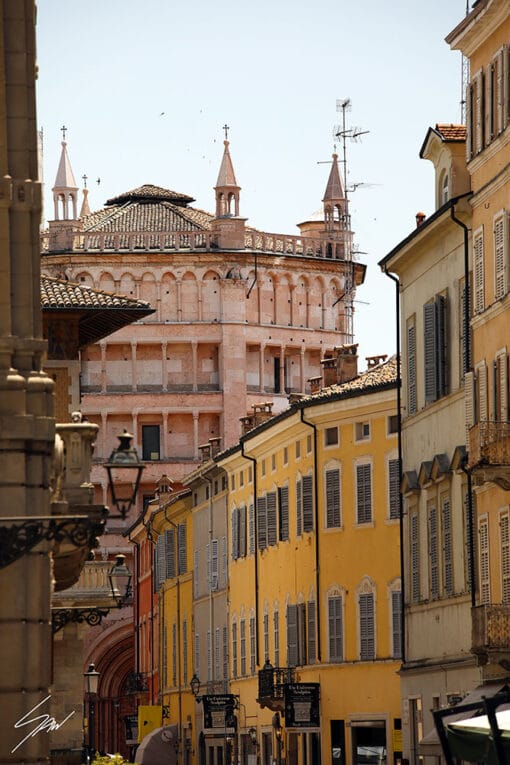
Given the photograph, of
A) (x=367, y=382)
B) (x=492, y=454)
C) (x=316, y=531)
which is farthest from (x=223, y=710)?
(x=492, y=454)

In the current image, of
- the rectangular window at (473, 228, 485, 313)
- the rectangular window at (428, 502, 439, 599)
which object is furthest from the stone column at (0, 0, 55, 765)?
the rectangular window at (428, 502, 439, 599)

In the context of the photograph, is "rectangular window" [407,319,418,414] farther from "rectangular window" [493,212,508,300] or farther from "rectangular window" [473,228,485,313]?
"rectangular window" [493,212,508,300]

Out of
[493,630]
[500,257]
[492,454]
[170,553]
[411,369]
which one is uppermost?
[500,257]

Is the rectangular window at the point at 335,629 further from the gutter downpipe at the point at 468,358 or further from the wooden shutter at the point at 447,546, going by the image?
the gutter downpipe at the point at 468,358

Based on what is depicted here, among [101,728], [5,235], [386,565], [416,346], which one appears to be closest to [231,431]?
[101,728]

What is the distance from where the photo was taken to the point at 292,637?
251 ft

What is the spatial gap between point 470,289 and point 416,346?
607 cm

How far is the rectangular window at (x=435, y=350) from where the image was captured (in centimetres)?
5431

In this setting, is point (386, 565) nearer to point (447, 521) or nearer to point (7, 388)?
point (447, 521)

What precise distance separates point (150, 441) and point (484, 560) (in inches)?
3659

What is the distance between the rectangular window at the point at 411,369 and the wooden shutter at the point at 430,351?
5.66 feet

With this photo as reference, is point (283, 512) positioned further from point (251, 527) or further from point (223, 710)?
point (223, 710)

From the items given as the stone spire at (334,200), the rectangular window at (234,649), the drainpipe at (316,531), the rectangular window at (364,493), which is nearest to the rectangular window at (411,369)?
the rectangular window at (364,493)

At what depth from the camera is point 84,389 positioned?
459 ft
